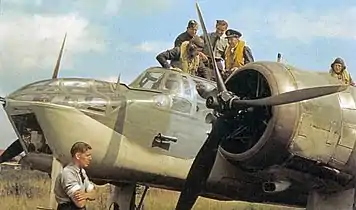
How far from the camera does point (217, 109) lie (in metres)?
10.7

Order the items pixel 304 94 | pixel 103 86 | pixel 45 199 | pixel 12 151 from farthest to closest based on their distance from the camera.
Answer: pixel 45 199, pixel 12 151, pixel 103 86, pixel 304 94

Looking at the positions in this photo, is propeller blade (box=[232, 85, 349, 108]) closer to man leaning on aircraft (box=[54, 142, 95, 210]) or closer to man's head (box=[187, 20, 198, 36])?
man leaning on aircraft (box=[54, 142, 95, 210])

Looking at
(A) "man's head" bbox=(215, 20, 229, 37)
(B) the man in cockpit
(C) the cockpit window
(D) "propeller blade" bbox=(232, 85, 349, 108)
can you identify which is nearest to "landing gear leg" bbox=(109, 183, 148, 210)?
(B) the man in cockpit

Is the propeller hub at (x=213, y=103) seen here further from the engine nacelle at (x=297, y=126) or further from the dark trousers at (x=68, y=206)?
the dark trousers at (x=68, y=206)

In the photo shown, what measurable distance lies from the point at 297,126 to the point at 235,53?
13.7ft

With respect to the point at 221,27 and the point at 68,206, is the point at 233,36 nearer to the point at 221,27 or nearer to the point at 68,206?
the point at 221,27

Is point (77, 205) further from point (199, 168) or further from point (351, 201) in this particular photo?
point (351, 201)

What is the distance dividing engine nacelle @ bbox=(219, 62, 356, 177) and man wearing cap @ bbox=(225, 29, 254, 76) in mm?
3103

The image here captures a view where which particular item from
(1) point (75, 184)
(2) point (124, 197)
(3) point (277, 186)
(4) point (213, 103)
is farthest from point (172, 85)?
(1) point (75, 184)

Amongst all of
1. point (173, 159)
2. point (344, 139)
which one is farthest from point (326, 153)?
point (173, 159)

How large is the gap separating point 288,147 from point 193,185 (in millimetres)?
2132

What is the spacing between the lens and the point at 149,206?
867 inches

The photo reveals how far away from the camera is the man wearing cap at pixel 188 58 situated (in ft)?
47.1

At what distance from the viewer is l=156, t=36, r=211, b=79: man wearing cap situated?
14359mm
